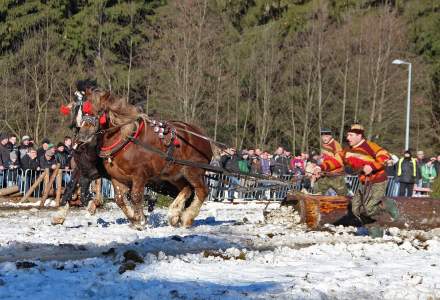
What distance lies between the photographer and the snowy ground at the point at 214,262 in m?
7.12

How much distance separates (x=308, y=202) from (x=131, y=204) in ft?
9.28

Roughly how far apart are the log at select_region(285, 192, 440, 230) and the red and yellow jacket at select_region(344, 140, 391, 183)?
1.41 meters

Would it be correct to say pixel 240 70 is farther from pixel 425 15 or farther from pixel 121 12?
pixel 425 15

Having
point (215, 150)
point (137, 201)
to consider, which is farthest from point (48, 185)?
point (137, 201)

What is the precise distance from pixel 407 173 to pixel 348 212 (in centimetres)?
1021

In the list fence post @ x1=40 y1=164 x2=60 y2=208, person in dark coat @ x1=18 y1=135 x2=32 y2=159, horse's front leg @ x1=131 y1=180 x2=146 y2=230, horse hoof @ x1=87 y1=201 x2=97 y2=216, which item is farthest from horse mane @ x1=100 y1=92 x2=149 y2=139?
person in dark coat @ x1=18 y1=135 x2=32 y2=159

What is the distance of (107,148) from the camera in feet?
39.1

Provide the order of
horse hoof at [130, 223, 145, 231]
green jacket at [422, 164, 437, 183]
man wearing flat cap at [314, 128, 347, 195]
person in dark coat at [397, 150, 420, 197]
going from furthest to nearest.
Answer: green jacket at [422, 164, 437, 183]
person in dark coat at [397, 150, 420, 197]
horse hoof at [130, 223, 145, 231]
man wearing flat cap at [314, 128, 347, 195]

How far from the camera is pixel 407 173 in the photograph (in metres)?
22.7

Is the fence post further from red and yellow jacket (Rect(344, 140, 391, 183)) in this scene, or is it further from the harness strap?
red and yellow jacket (Rect(344, 140, 391, 183))

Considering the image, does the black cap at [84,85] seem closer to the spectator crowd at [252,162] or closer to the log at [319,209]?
the log at [319,209]

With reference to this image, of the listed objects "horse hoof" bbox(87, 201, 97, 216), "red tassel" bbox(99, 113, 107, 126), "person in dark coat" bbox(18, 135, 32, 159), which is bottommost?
"horse hoof" bbox(87, 201, 97, 216)

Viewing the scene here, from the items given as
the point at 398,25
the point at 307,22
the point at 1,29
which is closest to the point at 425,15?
the point at 398,25

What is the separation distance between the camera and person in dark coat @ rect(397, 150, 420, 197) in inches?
893
